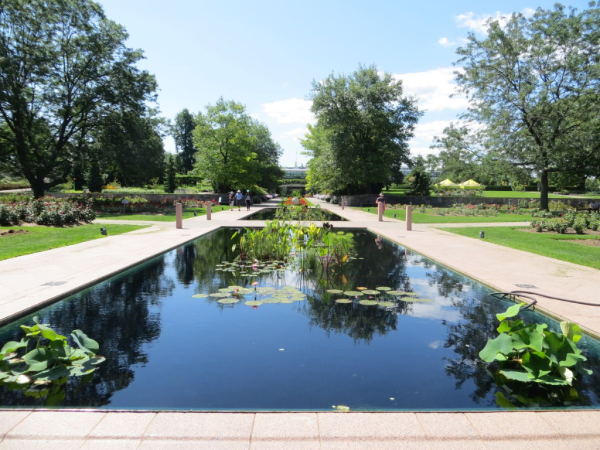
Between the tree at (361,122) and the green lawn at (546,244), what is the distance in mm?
21219

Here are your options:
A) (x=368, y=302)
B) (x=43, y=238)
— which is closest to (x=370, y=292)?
(x=368, y=302)

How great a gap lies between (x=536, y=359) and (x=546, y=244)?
37.2ft

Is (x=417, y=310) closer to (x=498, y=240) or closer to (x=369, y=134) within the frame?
(x=498, y=240)

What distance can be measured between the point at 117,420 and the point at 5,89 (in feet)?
99.5

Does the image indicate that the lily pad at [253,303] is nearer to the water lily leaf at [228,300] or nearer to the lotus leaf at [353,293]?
the water lily leaf at [228,300]

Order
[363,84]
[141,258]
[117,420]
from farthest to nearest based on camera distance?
[363,84], [141,258], [117,420]

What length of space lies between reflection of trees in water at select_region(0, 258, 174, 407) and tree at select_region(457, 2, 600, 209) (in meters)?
29.3

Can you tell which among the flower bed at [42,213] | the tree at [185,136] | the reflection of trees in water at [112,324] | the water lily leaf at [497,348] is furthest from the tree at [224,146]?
the tree at [185,136]

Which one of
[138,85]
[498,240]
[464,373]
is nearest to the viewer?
[464,373]

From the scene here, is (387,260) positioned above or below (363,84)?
below

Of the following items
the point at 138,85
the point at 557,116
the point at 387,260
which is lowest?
the point at 387,260

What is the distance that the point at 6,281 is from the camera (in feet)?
25.0

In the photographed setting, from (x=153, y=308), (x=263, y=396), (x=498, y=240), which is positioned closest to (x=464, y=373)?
(x=263, y=396)

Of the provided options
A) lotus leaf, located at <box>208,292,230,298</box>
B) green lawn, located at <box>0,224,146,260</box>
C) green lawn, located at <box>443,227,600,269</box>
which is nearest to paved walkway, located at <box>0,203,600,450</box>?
lotus leaf, located at <box>208,292,230,298</box>
